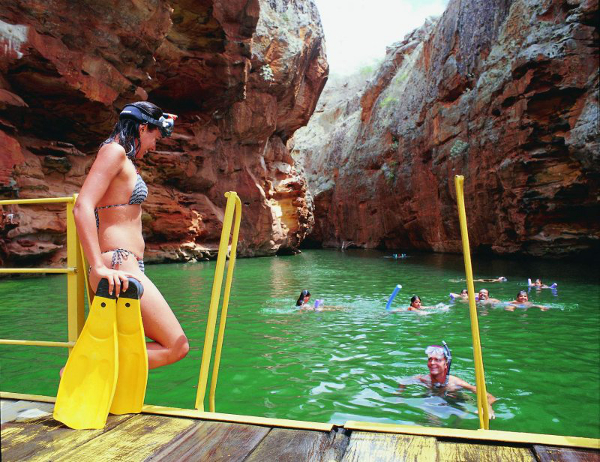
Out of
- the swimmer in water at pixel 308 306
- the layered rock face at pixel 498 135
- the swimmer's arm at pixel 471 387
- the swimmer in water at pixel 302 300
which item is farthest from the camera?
the layered rock face at pixel 498 135

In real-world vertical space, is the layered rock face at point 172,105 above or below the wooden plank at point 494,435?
above

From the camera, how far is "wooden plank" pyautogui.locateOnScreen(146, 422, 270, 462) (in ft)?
6.34

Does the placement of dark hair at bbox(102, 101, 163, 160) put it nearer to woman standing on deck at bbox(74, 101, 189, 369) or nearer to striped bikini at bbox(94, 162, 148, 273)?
woman standing on deck at bbox(74, 101, 189, 369)

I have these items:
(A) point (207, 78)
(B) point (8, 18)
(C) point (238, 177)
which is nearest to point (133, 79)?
(B) point (8, 18)

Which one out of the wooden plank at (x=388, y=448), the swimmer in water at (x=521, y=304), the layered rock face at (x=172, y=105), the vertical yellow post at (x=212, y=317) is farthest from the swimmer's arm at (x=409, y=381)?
the layered rock face at (x=172, y=105)

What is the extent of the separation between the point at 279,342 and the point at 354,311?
3515 mm

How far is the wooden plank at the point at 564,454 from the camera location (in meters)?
1.81

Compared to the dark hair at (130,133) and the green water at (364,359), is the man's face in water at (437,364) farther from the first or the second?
the dark hair at (130,133)

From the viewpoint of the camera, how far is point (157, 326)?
99.7 inches

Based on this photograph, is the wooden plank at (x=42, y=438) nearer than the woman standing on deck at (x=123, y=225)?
Yes

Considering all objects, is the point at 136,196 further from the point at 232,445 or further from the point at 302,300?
the point at 302,300

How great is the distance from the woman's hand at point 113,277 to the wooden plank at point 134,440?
646mm

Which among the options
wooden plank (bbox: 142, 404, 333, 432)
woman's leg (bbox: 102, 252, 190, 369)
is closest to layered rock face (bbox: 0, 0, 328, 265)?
woman's leg (bbox: 102, 252, 190, 369)

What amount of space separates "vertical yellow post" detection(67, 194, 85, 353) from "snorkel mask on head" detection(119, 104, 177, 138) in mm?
583
